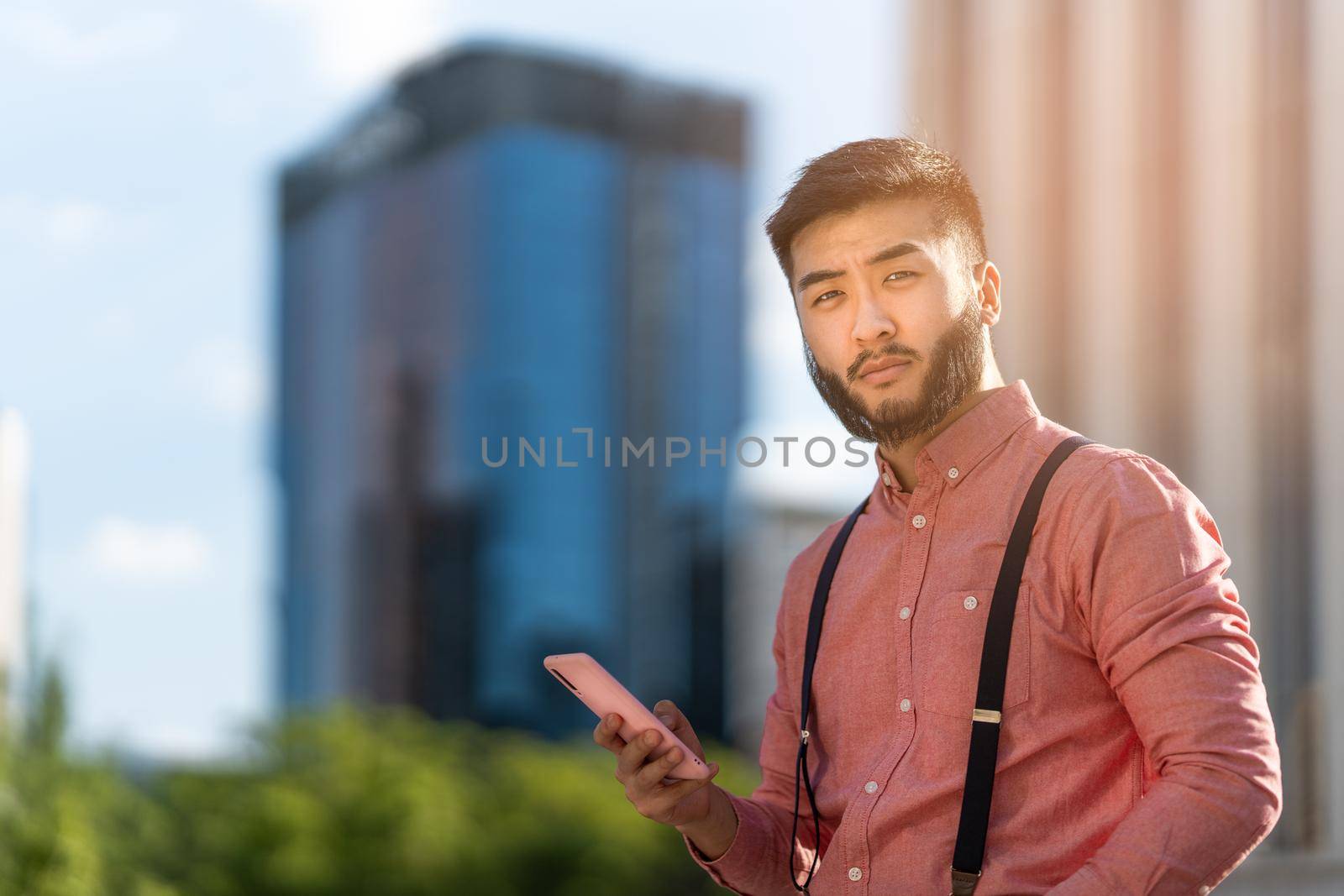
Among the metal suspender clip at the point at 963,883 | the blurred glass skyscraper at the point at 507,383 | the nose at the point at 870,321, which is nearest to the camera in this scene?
the metal suspender clip at the point at 963,883

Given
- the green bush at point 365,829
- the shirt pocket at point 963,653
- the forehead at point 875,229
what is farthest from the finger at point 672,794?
the green bush at point 365,829

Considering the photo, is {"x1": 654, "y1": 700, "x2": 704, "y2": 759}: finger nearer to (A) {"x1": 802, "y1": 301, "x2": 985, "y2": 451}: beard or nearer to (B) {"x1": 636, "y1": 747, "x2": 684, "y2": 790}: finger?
(B) {"x1": 636, "y1": 747, "x2": 684, "y2": 790}: finger

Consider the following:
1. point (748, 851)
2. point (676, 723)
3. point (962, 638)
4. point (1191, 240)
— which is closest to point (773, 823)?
point (748, 851)

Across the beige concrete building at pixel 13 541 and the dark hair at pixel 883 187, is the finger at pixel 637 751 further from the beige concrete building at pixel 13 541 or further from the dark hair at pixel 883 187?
the beige concrete building at pixel 13 541

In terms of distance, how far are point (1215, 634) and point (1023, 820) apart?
0.80 ft

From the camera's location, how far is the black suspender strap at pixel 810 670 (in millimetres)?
1594

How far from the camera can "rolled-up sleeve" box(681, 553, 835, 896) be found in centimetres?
166

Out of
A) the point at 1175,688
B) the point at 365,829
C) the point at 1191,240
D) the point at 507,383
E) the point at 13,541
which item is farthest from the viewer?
the point at 507,383

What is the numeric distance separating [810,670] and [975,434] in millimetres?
320

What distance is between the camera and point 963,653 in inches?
55.2

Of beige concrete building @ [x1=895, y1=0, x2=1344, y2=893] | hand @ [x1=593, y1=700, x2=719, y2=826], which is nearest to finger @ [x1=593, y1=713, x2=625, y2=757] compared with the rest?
hand @ [x1=593, y1=700, x2=719, y2=826]

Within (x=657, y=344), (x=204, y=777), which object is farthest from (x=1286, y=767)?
(x=657, y=344)

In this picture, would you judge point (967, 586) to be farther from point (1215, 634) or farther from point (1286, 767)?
point (1286, 767)

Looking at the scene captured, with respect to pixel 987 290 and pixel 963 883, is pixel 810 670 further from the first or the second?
pixel 987 290
